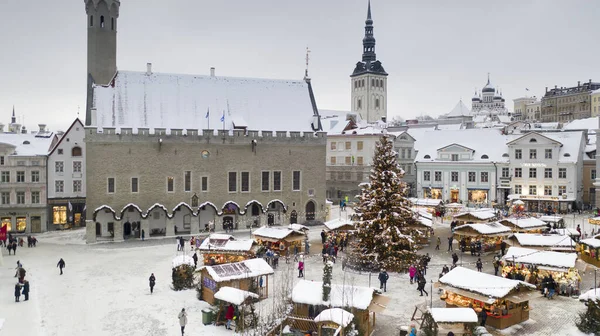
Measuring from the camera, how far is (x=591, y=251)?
31.4m

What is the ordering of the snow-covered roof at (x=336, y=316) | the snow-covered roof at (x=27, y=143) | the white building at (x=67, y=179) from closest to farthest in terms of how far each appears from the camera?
the snow-covered roof at (x=336, y=316)
the snow-covered roof at (x=27, y=143)
the white building at (x=67, y=179)

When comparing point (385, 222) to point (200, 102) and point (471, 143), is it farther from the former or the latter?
point (471, 143)

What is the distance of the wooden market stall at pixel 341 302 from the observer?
63.1ft

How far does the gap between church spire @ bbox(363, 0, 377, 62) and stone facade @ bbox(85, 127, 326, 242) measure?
7543 centimetres

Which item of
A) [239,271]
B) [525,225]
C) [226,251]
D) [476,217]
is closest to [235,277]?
[239,271]

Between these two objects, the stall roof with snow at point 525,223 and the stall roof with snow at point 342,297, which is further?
the stall roof with snow at point 525,223

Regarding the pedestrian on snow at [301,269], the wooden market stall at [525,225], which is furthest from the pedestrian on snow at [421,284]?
the wooden market stall at [525,225]

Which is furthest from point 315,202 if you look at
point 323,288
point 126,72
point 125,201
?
point 323,288

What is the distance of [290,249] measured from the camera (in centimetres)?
3550

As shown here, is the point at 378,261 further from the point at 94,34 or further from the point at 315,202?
the point at 94,34

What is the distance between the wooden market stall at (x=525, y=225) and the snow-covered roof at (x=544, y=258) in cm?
1020

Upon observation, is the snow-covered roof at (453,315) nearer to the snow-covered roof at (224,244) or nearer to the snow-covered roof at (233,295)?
the snow-covered roof at (233,295)

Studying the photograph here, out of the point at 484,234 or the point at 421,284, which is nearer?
the point at 421,284

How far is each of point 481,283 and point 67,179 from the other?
40647mm
